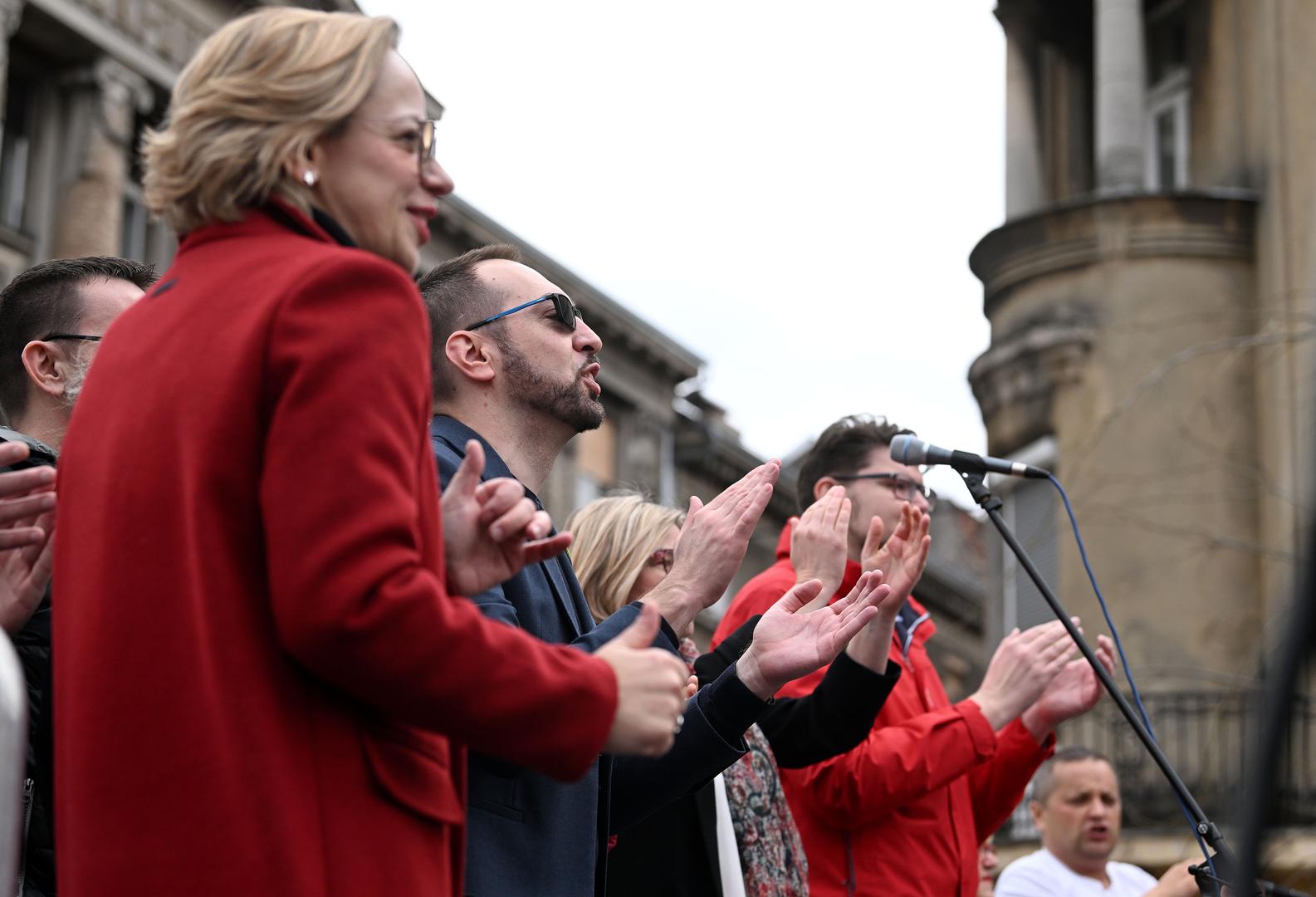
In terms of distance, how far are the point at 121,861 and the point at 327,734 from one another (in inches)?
11.8

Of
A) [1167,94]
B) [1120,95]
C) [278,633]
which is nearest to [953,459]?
[278,633]

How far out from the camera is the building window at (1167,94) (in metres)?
16.5

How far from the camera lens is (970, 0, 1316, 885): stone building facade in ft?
46.7

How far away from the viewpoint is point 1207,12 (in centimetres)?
1619

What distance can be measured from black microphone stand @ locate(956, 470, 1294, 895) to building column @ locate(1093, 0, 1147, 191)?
11.4 meters

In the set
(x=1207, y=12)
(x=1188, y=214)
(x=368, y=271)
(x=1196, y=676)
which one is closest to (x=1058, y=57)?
(x=1207, y=12)

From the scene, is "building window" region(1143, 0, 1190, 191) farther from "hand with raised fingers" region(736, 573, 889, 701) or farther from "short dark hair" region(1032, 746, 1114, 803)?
"hand with raised fingers" region(736, 573, 889, 701)

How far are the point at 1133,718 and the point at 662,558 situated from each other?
1405mm

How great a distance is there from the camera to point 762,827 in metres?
5.05

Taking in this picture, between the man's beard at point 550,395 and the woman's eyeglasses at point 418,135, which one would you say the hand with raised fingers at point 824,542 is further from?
the woman's eyeglasses at point 418,135

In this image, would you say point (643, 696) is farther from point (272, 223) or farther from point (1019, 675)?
point (1019, 675)

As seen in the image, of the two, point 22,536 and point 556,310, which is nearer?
point 22,536

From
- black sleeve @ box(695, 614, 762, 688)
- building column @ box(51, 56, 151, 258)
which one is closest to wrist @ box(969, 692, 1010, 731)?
black sleeve @ box(695, 614, 762, 688)

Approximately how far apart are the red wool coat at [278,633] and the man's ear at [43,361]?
1.62 meters
